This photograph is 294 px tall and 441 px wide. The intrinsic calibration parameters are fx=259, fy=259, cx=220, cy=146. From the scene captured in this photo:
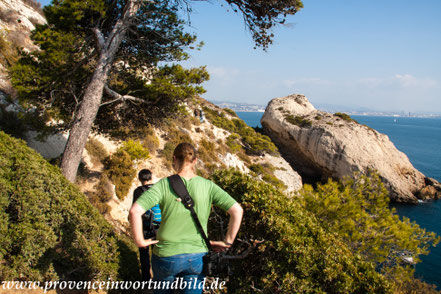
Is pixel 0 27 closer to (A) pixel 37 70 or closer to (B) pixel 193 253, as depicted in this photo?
(A) pixel 37 70

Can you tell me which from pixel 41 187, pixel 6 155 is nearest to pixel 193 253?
pixel 41 187

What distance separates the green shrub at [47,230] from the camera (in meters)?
3.34

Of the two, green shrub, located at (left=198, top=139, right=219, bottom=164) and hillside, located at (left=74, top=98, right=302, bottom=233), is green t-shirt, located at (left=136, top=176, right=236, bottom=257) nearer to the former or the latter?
hillside, located at (left=74, top=98, right=302, bottom=233)

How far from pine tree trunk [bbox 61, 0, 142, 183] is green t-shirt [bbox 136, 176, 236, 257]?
634 centimetres

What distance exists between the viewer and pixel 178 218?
238cm

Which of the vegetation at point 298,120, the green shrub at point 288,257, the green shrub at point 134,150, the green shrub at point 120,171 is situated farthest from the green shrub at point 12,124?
the vegetation at point 298,120

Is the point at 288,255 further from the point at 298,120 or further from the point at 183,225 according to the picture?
the point at 298,120

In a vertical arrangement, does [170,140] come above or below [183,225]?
below

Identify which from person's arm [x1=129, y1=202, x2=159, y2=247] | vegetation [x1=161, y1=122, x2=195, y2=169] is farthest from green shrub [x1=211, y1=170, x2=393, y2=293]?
vegetation [x1=161, y1=122, x2=195, y2=169]

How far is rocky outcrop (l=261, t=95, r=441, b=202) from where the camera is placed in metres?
35.1

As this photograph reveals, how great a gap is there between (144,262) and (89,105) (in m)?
5.12

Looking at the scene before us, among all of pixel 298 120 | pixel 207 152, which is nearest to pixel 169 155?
pixel 207 152

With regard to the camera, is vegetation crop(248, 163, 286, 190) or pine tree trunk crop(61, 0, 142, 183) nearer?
pine tree trunk crop(61, 0, 142, 183)

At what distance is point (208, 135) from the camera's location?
87.4 ft
